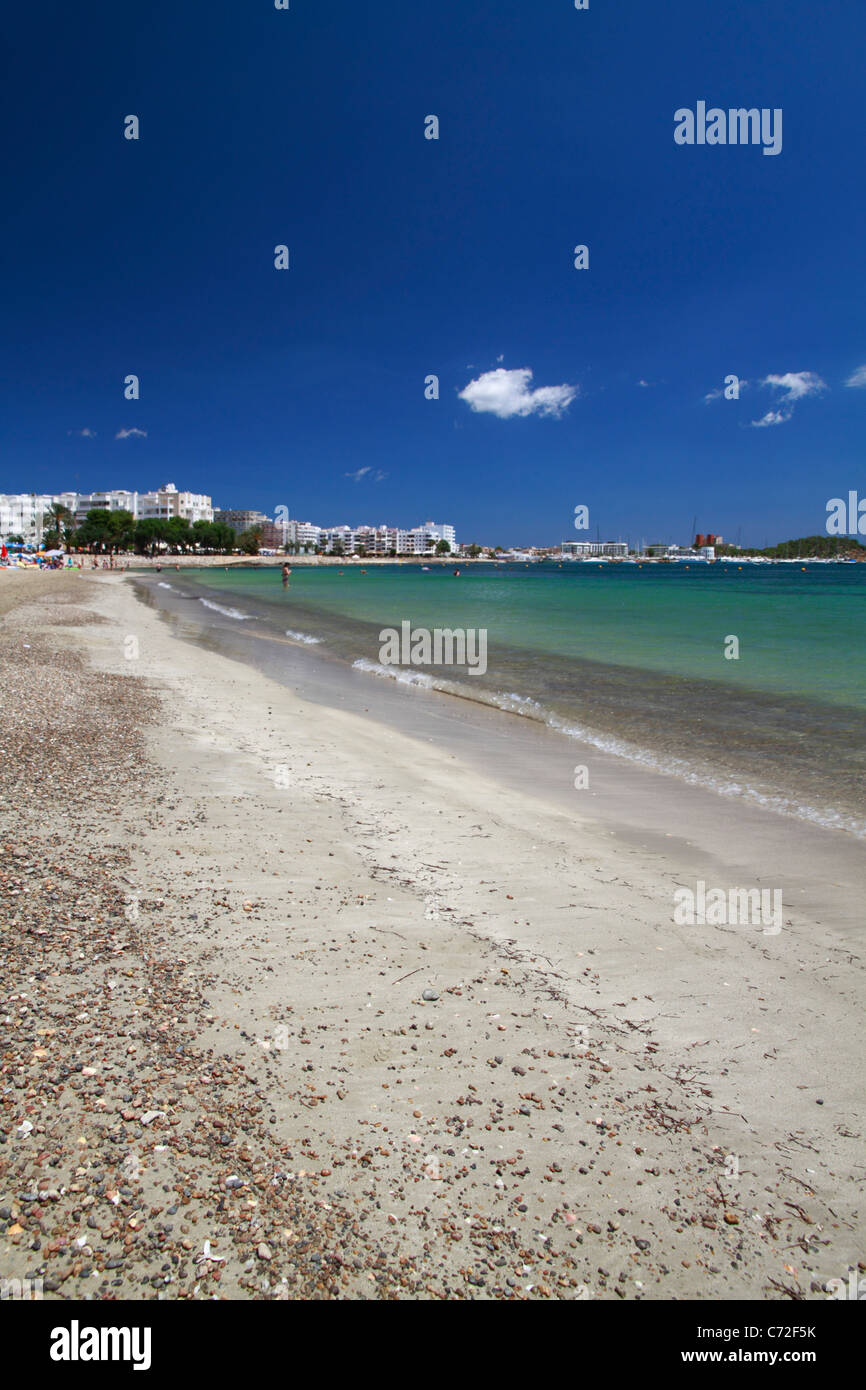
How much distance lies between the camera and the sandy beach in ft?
9.18

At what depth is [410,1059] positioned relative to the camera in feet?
12.8

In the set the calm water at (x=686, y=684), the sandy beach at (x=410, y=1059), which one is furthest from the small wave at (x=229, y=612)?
the sandy beach at (x=410, y=1059)

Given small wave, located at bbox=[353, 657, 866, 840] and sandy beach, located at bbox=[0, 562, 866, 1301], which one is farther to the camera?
small wave, located at bbox=[353, 657, 866, 840]

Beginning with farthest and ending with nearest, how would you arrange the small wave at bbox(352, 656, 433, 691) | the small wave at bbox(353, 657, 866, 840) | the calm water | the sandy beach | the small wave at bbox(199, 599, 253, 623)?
the small wave at bbox(199, 599, 253, 623)
the small wave at bbox(352, 656, 433, 691)
the calm water
the small wave at bbox(353, 657, 866, 840)
the sandy beach

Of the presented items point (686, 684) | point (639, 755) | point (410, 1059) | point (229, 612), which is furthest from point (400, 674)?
point (229, 612)

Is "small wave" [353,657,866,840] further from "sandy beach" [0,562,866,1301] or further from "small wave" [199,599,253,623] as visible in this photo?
"small wave" [199,599,253,623]

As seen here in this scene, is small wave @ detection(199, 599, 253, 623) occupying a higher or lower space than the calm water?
higher

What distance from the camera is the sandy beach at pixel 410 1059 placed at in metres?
2.80

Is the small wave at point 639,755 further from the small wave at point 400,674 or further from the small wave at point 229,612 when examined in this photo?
the small wave at point 229,612

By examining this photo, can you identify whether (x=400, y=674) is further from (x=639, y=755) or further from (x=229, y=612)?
(x=229, y=612)

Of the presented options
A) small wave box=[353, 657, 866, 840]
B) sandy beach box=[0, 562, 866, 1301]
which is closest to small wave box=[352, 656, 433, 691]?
small wave box=[353, 657, 866, 840]
